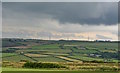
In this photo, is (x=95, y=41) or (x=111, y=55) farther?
(x=95, y=41)

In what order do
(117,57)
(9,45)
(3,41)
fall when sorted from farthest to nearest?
(3,41)
(9,45)
(117,57)

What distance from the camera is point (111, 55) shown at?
90.7 m

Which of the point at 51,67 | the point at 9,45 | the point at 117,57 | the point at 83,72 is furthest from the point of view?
the point at 9,45

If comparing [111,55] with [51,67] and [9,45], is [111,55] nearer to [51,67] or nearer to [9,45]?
[51,67]

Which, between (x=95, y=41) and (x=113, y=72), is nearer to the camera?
(x=113, y=72)

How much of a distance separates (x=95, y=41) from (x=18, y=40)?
4841cm

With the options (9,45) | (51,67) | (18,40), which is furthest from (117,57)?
(18,40)

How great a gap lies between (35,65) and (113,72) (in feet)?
52.5

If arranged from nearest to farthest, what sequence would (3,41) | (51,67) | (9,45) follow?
(51,67) → (9,45) → (3,41)

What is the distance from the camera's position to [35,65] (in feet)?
153

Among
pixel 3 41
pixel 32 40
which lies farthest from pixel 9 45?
pixel 32 40

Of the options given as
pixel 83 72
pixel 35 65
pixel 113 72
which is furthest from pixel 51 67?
pixel 113 72

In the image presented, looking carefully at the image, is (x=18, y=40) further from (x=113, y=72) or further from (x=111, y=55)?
(x=113, y=72)

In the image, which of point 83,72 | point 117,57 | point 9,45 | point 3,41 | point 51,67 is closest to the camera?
point 83,72
